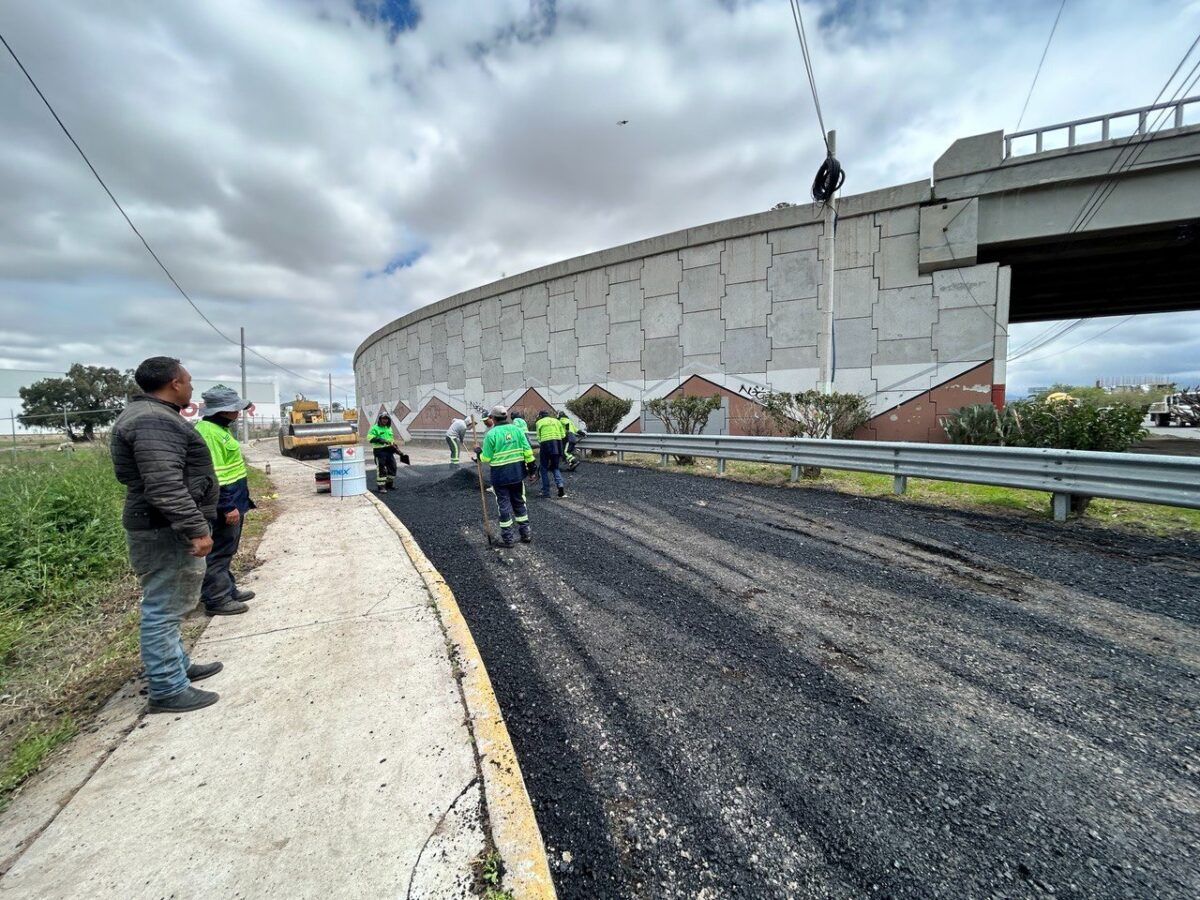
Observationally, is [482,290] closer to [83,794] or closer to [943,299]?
[943,299]

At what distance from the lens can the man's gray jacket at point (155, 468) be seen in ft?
8.57

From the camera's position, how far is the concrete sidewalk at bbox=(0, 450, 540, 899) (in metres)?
1.66

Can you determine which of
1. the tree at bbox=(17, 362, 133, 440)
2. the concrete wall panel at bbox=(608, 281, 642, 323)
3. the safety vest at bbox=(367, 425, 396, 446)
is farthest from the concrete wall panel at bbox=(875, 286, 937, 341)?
the tree at bbox=(17, 362, 133, 440)

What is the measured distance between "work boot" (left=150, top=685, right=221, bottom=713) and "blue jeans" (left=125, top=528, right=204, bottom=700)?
0.10 ft

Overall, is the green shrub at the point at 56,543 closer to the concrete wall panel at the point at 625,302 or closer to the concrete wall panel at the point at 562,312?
the concrete wall panel at the point at 625,302

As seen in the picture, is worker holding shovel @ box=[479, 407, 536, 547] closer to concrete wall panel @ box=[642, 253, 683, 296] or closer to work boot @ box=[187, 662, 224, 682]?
work boot @ box=[187, 662, 224, 682]

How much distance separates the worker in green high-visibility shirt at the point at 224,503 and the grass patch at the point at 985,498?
7.78m

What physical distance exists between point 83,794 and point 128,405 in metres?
2.00

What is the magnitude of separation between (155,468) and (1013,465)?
8.35 m

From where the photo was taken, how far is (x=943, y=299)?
11.6 m

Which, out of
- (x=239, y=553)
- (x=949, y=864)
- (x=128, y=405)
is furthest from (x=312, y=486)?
(x=949, y=864)

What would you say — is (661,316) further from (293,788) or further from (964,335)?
A: (293,788)

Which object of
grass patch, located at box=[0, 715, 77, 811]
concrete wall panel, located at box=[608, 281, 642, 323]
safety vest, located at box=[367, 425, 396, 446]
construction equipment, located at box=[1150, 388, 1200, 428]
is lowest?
grass patch, located at box=[0, 715, 77, 811]

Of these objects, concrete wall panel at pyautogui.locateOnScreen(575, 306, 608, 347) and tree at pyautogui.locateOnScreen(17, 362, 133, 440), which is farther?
tree at pyautogui.locateOnScreen(17, 362, 133, 440)
